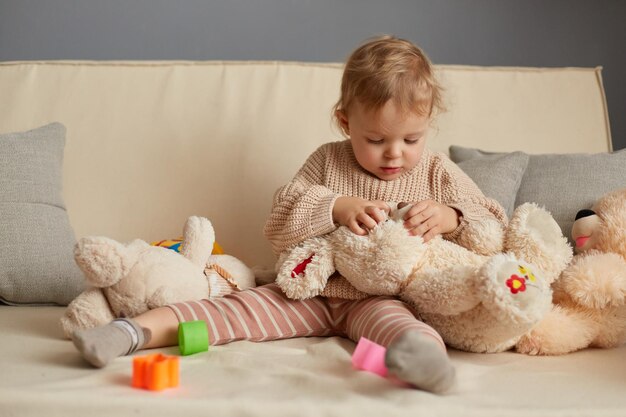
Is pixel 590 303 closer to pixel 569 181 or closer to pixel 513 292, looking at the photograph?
pixel 513 292

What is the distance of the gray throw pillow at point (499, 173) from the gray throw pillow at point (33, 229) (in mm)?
897

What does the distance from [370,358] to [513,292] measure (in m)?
0.24

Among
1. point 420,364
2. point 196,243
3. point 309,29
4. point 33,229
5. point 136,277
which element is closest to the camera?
point 420,364

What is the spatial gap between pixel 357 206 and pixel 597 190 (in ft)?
1.86

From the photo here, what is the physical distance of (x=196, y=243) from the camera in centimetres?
135

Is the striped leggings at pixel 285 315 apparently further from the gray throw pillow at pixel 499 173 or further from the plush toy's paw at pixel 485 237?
the gray throw pillow at pixel 499 173

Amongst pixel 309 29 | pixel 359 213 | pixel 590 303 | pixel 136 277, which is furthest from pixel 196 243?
pixel 309 29

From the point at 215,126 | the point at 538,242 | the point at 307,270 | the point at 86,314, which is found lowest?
the point at 86,314

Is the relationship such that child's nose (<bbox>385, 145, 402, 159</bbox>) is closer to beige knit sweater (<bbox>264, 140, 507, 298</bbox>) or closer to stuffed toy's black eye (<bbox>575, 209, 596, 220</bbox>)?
beige knit sweater (<bbox>264, 140, 507, 298</bbox>)

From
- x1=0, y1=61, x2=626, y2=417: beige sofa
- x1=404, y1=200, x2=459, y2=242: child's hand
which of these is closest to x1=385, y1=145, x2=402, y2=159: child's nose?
x1=404, y1=200, x2=459, y2=242: child's hand

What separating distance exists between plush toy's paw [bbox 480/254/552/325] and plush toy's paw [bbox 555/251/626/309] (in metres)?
0.15

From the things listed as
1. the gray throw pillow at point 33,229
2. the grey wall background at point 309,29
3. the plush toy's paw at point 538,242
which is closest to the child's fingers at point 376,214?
the plush toy's paw at point 538,242

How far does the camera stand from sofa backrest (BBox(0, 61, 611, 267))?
1.68 m

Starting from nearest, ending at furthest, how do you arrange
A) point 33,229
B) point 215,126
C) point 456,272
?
point 456,272 → point 33,229 → point 215,126
